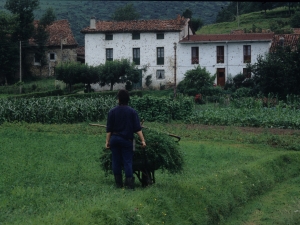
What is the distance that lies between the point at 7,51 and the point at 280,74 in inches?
1147

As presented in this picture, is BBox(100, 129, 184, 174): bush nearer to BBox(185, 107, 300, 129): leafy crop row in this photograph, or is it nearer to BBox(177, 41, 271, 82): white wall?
BBox(185, 107, 300, 129): leafy crop row

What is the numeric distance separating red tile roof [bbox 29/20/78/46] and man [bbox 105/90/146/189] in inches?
2380

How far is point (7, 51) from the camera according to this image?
2628 inches

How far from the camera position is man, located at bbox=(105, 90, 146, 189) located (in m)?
11.8

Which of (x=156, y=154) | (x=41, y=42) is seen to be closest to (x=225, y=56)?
(x=41, y=42)

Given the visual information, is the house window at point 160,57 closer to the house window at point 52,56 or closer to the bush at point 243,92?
the bush at point 243,92

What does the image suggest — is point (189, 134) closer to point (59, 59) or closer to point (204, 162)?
point (204, 162)

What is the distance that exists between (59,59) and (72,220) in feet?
217

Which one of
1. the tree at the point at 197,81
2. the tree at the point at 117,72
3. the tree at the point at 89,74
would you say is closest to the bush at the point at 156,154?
the tree at the point at 197,81

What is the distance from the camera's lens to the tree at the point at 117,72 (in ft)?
205

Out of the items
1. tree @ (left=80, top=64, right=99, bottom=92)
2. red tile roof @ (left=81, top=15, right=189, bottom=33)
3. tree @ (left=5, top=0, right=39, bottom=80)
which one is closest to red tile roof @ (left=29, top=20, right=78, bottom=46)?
tree @ (left=5, top=0, right=39, bottom=80)

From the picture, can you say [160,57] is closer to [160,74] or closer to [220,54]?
[160,74]

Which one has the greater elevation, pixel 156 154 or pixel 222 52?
pixel 222 52

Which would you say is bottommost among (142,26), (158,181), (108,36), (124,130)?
(158,181)
